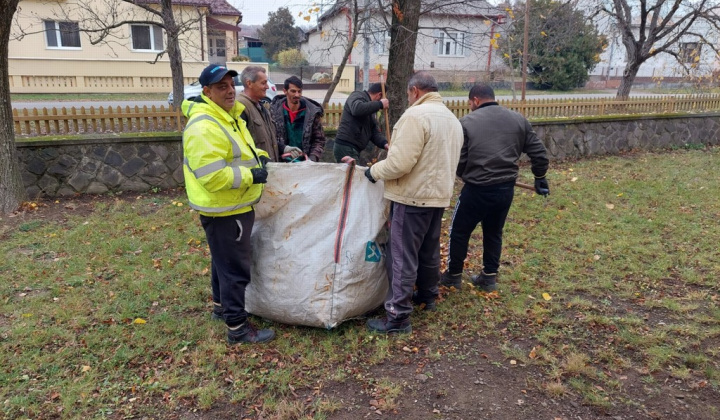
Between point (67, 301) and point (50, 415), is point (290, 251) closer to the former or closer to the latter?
point (50, 415)

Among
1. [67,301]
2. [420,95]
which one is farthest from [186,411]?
[420,95]

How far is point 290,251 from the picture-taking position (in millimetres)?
3412

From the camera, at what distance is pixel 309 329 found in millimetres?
3615

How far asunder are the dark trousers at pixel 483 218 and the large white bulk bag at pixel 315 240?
2.95ft

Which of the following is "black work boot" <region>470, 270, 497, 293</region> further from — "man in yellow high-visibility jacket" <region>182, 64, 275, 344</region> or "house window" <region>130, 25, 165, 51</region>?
"house window" <region>130, 25, 165, 51</region>

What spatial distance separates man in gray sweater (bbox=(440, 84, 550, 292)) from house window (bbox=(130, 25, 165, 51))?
22.3 m

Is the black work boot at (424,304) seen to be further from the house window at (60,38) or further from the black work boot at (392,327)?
the house window at (60,38)

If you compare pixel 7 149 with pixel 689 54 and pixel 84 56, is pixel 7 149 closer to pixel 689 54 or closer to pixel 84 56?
pixel 84 56

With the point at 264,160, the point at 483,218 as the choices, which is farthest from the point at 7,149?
the point at 483,218

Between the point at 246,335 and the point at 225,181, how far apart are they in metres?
1.14

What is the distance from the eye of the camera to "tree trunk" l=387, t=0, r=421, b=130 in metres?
6.80

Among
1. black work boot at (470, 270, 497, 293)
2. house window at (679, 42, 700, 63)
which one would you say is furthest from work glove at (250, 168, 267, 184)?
house window at (679, 42, 700, 63)

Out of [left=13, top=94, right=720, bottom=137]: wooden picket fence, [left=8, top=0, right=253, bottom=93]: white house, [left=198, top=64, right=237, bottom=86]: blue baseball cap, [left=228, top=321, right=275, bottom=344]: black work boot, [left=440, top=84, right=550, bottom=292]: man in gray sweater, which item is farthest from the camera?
[left=8, top=0, right=253, bottom=93]: white house

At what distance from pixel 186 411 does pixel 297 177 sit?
62.3 inches
